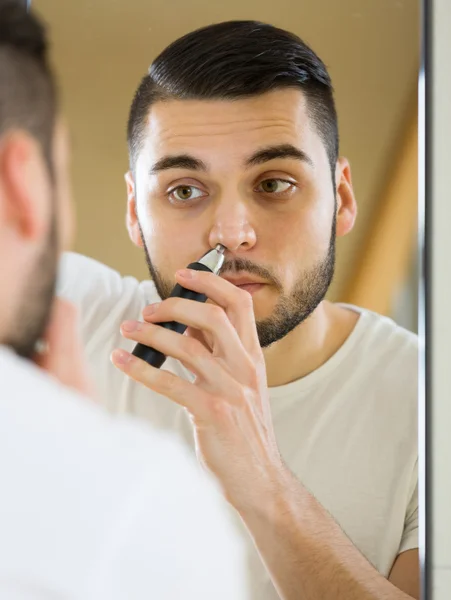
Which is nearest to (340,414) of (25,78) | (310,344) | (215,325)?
(310,344)

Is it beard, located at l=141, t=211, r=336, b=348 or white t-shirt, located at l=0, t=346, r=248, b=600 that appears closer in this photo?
white t-shirt, located at l=0, t=346, r=248, b=600

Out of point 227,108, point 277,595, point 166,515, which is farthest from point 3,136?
point 277,595

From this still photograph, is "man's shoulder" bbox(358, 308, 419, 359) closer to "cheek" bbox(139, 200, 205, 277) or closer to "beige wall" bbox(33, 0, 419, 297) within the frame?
"beige wall" bbox(33, 0, 419, 297)

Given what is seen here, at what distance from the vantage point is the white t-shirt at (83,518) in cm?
58

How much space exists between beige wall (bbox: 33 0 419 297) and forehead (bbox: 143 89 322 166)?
0.16 feet

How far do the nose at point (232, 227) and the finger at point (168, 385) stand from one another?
0.56 ft

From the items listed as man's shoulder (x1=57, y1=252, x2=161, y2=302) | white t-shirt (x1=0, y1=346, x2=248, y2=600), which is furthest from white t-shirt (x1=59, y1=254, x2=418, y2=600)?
white t-shirt (x1=0, y1=346, x2=248, y2=600)

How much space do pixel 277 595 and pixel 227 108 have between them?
60cm

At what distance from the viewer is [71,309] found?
36.5 inches

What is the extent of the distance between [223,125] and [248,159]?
0.17 ft

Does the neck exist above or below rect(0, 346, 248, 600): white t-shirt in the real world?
above

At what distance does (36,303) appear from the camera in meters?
0.90

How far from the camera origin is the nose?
936 millimetres

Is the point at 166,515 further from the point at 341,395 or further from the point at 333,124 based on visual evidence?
the point at 333,124
